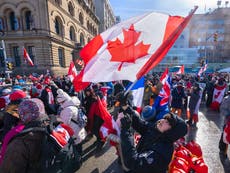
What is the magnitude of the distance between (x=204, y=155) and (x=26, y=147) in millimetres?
3950

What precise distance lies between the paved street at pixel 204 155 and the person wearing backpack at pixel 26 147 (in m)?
2.14

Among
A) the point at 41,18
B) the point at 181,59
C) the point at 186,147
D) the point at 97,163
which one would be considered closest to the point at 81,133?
the point at 97,163

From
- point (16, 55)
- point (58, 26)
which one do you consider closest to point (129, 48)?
point (16, 55)

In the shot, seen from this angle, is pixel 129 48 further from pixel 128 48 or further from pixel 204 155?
pixel 204 155

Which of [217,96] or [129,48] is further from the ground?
[129,48]

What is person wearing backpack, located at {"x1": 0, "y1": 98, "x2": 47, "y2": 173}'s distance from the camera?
129cm

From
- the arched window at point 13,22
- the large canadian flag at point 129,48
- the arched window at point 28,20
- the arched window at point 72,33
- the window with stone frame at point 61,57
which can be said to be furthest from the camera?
the arched window at point 72,33

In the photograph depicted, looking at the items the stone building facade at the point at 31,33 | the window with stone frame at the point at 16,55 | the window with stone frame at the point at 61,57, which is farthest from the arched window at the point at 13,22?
the window with stone frame at the point at 61,57

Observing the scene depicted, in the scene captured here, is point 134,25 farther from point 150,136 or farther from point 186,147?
point 186,147

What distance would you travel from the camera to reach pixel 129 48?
255 cm

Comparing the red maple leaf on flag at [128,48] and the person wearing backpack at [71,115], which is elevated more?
the red maple leaf on flag at [128,48]

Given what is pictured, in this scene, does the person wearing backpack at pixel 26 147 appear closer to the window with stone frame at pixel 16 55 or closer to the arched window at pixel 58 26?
the window with stone frame at pixel 16 55

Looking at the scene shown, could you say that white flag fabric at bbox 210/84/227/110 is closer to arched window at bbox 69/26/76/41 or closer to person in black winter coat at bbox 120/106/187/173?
person in black winter coat at bbox 120/106/187/173

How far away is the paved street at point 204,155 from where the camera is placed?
3204 millimetres
